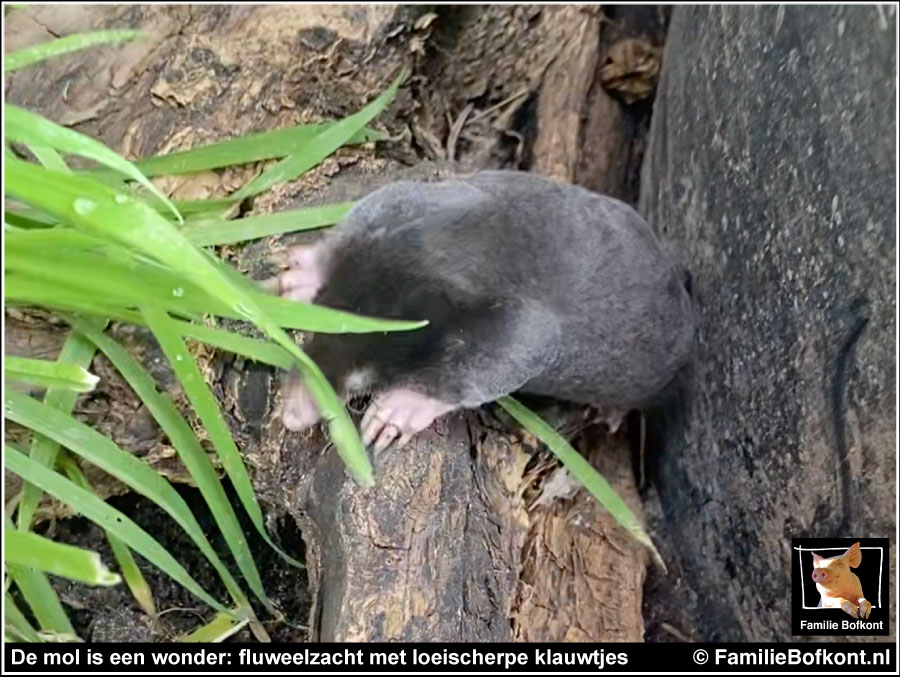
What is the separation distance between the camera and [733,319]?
66.5 inches

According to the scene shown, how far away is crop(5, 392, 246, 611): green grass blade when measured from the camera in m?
1.30

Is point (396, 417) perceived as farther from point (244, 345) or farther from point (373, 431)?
point (244, 345)

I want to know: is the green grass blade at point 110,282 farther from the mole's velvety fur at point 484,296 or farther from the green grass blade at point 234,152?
the green grass blade at point 234,152

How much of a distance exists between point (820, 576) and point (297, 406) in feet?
3.20

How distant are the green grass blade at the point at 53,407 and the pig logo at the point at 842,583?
50.4 inches

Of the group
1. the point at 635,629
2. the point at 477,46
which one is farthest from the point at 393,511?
the point at 477,46

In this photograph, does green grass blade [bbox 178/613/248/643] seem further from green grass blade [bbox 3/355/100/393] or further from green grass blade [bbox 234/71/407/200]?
green grass blade [bbox 234/71/407/200]

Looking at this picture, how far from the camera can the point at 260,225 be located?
153 centimetres

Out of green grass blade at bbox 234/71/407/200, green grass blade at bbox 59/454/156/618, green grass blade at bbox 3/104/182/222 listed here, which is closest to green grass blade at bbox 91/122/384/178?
green grass blade at bbox 234/71/407/200

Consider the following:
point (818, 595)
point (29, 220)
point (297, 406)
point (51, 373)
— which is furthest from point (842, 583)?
point (29, 220)

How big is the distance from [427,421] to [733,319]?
66cm

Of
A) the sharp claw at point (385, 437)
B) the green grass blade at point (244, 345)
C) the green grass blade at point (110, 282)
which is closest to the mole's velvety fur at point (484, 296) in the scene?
the sharp claw at point (385, 437)

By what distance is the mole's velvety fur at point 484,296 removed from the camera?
1.47 metres
